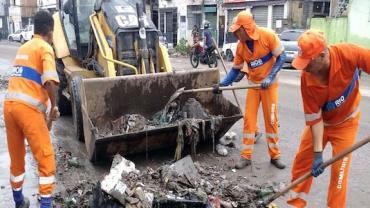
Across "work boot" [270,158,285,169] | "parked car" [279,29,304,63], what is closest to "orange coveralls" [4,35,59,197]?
"work boot" [270,158,285,169]

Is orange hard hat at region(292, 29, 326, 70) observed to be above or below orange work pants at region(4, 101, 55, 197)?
above

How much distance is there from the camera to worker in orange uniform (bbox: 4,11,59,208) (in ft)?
12.9

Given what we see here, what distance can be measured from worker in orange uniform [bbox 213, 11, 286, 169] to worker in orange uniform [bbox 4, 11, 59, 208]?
2.32 meters

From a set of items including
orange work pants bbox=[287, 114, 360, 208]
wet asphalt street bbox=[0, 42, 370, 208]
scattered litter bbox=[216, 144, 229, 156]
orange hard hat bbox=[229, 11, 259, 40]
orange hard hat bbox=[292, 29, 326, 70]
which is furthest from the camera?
scattered litter bbox=[216, 144, 229, 156]

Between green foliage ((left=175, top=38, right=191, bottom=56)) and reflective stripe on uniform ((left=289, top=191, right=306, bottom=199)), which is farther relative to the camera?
green foliage ((left=175, top=38, right=191, bottom=56))

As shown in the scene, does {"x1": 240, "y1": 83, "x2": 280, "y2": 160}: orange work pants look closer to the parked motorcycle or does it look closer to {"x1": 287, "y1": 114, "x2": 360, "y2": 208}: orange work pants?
{"x1": 287, "y1": 114, "x2": 360, "y2": 208}: orange work pants

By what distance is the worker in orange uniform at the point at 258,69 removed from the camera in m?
5.34

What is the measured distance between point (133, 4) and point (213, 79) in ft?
6.25

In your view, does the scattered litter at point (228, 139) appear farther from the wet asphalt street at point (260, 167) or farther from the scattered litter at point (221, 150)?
the scattered litter at point (221, 150)

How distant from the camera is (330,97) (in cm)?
357

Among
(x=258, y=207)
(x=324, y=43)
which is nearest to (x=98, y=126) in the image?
(x=258, y=207)

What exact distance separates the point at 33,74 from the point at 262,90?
9.01 feet

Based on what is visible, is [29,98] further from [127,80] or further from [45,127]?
[127,80]

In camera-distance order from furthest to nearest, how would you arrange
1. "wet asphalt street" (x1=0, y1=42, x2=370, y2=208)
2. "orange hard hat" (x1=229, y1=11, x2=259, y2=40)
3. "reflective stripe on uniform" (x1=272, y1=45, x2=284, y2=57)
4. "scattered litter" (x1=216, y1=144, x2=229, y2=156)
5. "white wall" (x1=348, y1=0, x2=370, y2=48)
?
"white wall" (x1=348, y1=0, x2=370, y2=48) → "scattered litter" (x1=216, y1=144, x2=229, y2=156) → "reflective stripe on uniform" (x1=272, y1=45, x2=284, y2=57) → "orange hard hat" (x1=229, y1=11, x2=259, y2=40) → "wet asphalt street" (x1=0, y1=42, x2=370, y2=208)
